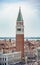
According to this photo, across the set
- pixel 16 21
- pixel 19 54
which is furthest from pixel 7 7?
pixel 19 54

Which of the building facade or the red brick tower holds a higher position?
the red brick tower

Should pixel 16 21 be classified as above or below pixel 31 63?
above

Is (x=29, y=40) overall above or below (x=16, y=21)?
below

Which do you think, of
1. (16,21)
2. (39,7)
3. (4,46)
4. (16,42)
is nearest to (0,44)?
(4,46)

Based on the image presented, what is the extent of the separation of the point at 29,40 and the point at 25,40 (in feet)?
0.20

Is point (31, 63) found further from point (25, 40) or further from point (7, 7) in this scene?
point (7, 7)

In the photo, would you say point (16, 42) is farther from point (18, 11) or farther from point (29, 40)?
point (18, 11)

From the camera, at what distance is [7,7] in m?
2.44

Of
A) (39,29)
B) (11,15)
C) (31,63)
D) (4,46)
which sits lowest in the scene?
(31,63)

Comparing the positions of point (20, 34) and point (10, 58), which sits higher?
point (20, 34)

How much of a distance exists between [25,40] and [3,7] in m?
0.60

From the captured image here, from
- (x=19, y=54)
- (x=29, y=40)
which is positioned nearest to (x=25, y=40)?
(x=29, y=40)

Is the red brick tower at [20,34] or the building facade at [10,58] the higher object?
the red brick tower at [20,34]

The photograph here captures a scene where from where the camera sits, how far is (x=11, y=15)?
7.98ft
